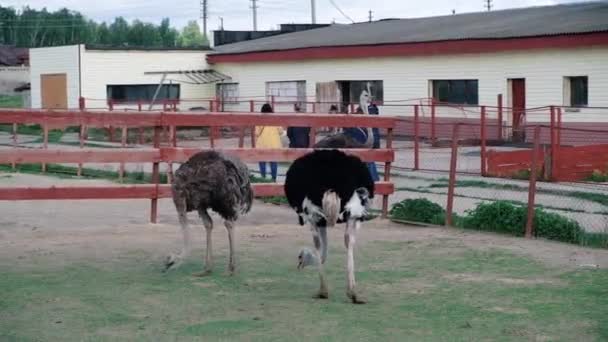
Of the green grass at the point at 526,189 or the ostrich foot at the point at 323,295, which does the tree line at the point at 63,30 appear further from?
the ostrich foot at the point at 323,295

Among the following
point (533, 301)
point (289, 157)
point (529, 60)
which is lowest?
point (533, 301)

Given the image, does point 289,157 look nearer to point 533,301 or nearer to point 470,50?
point 533,301

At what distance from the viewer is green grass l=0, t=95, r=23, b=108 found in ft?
Answer: 187

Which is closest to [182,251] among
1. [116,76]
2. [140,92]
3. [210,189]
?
[210,189]

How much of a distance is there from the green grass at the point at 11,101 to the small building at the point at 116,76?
429 inches

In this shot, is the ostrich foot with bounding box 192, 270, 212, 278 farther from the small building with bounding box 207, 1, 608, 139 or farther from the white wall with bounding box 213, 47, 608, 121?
the white wall with bounding box 213, 47, 608, 121

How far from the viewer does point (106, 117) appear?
45.5 feet

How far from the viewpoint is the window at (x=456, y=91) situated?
35219 mm

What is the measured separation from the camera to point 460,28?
1491 inches

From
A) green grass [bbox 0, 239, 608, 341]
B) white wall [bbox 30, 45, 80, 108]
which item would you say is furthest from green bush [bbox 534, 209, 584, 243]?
white wall [bbox 30, 45, 80, 108]

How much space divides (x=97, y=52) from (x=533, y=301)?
35.1 m

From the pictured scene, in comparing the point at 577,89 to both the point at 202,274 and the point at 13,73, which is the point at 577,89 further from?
the point at 13,73

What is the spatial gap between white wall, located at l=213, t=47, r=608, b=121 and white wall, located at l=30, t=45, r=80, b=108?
656 centimetres

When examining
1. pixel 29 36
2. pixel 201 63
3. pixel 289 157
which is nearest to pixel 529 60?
pixel 201 63
